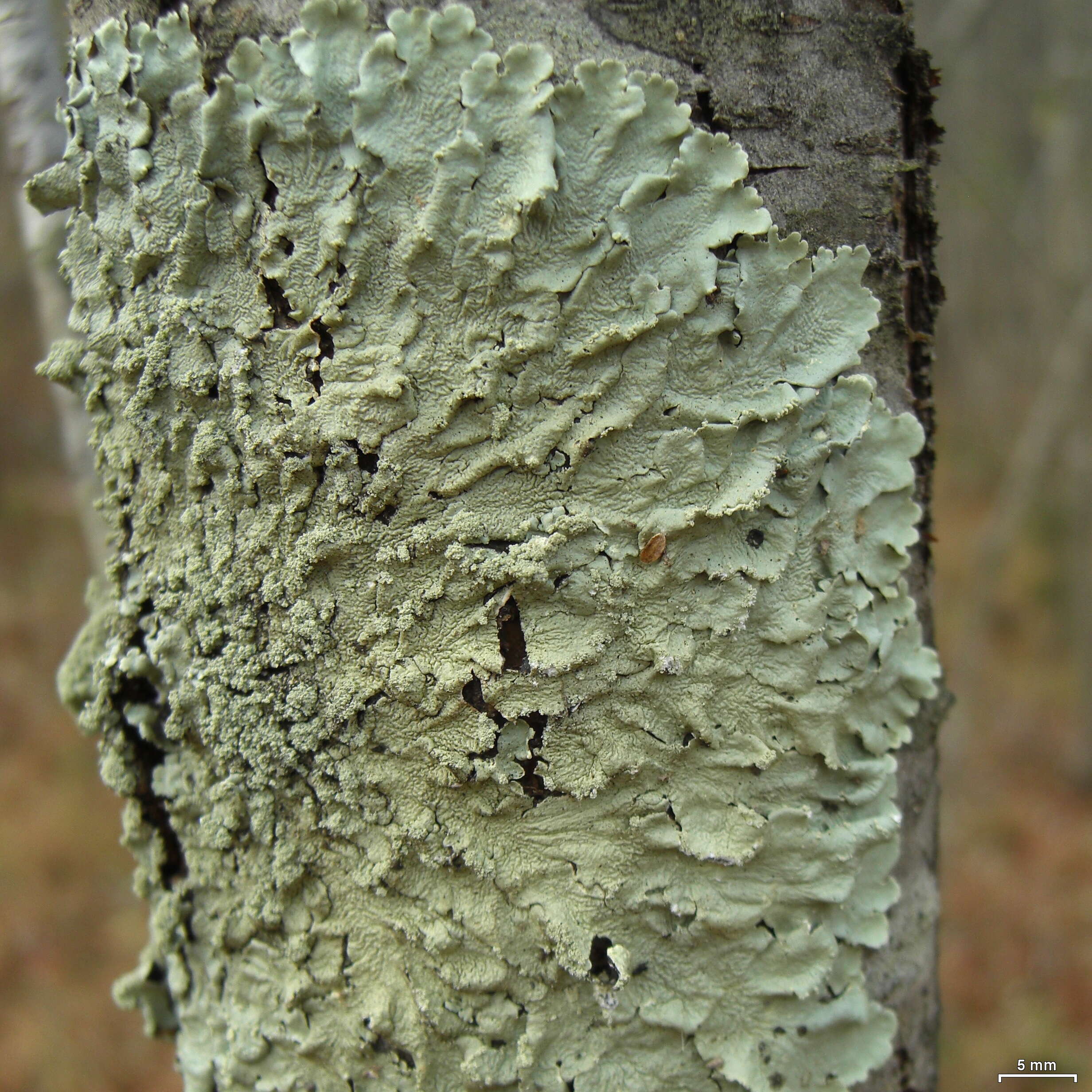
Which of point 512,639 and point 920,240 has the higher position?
point 920,240

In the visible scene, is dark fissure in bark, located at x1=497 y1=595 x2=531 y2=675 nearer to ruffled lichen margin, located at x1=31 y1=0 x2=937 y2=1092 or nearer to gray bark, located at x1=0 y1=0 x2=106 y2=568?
ruffled lichen margin, located at x1=31 y1=0 x2=937 y2=1092

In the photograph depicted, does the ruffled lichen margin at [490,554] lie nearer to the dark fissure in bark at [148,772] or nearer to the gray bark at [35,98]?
the dark fissure in bark at [148,772]

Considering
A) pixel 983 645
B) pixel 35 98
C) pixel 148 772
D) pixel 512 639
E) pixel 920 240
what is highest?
pixel 35 98

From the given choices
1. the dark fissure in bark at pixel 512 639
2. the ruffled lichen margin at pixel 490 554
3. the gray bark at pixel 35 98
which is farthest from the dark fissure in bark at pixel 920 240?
the gray bark at pixel 35 98

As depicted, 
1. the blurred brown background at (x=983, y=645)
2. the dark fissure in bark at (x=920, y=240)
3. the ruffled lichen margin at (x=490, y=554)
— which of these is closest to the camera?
the ruffled lichen margin at (x=490, y=554)

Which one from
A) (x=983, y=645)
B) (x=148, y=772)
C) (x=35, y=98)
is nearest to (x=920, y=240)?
(x=148, y=772)

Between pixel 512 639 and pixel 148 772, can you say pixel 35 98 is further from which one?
pixel 512 639

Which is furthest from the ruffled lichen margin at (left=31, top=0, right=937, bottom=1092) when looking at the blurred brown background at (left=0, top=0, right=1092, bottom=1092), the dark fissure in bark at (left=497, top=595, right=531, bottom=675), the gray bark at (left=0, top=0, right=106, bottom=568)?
the blurred brown background at (left=0, top=0, right=1092, bottom=1092)
